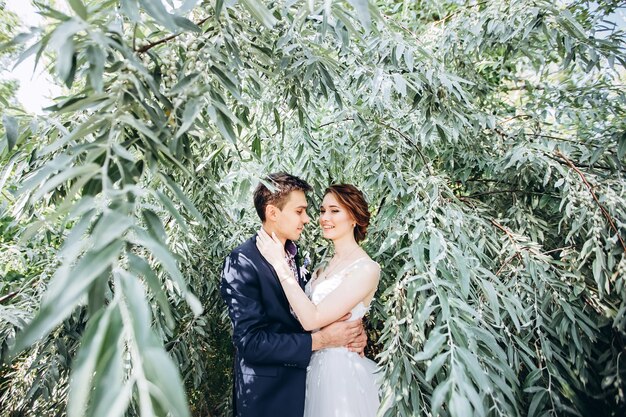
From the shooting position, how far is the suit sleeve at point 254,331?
1786 mm

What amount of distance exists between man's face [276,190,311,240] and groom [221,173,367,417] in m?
0.16

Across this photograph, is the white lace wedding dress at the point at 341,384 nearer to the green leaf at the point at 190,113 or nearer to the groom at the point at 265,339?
the groom at the point at 265,339

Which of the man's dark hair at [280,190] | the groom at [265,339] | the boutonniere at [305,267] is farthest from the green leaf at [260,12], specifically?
the boutonniere at [305,267]

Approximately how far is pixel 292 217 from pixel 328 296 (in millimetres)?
411

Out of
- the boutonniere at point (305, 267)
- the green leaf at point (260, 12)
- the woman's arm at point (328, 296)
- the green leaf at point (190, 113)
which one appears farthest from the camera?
the boutonniere at point (305, 267)

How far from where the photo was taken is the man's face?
6.88 ft

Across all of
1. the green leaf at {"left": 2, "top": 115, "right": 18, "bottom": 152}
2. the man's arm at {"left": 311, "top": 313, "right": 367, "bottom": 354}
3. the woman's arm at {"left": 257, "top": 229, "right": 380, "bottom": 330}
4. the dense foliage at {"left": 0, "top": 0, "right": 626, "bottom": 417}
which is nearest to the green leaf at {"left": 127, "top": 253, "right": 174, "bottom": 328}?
the dense foliage at {"left": 0, "top": 0, "right": 626, "bottom": 417}

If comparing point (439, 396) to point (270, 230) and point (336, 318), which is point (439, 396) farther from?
point (270, 230)

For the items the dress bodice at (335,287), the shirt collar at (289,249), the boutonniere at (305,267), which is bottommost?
the boutonniere at (305,267)

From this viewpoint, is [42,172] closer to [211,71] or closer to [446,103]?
[211,71]

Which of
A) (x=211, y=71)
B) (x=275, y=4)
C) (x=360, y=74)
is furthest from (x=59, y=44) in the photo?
(x=360, y=74)

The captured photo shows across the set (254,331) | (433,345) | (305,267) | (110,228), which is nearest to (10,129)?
(110,228)

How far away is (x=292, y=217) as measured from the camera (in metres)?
2.10

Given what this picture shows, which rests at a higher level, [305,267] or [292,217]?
[292,217]
